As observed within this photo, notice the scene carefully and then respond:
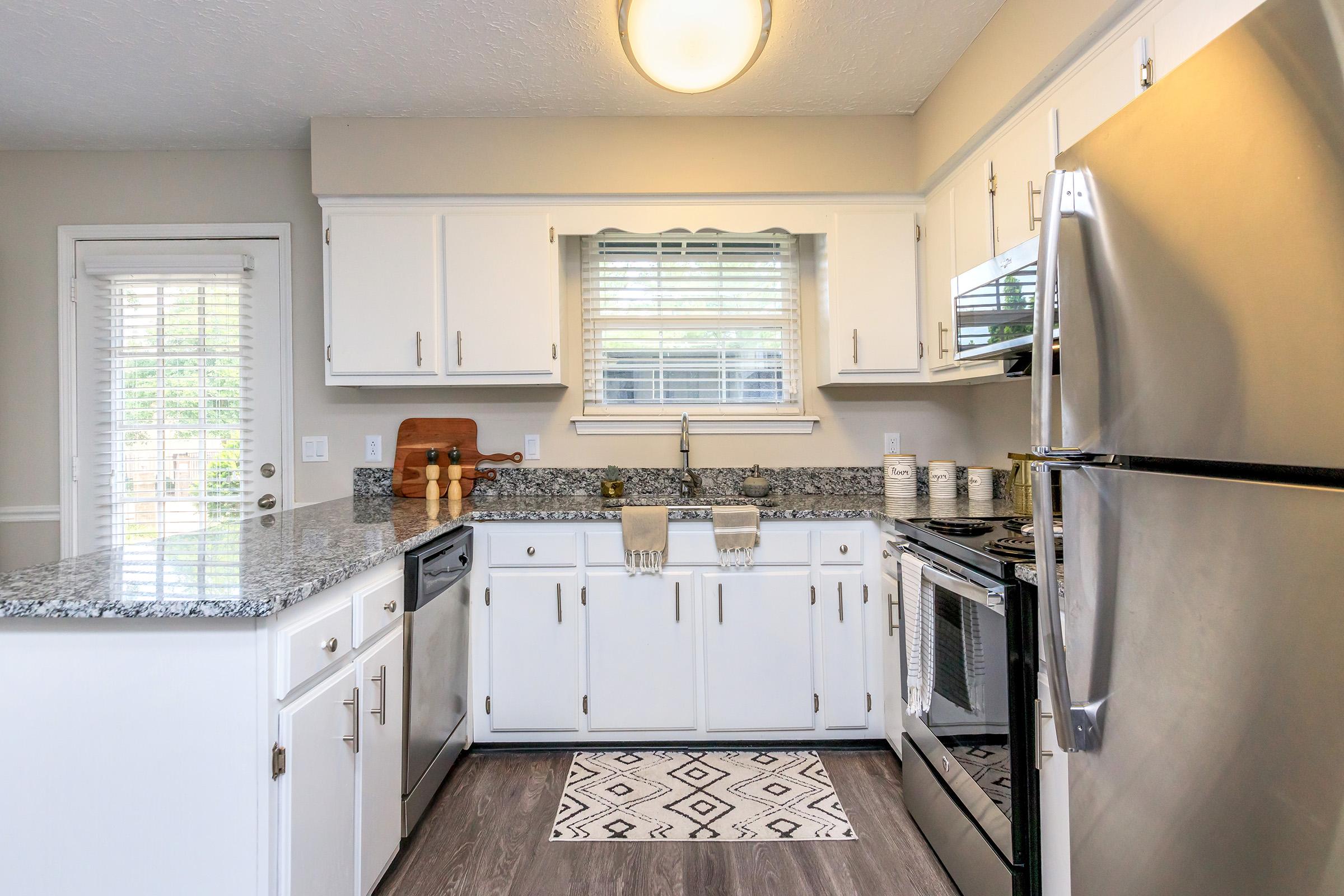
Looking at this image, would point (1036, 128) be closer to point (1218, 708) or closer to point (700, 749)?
point (1218, 708)

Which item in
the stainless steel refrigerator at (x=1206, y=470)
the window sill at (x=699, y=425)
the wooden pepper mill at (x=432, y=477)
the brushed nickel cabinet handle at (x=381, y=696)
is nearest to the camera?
the stainless steel refrigerator at (x=1206, y=470)

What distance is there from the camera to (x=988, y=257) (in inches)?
92.4

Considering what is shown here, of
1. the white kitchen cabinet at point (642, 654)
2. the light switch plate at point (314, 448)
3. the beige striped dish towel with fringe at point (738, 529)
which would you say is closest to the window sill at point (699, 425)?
the beige striped dish towel with fringe at point (738, 529)

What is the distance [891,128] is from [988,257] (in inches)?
35.6

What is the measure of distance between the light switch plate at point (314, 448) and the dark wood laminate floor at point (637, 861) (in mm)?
1652

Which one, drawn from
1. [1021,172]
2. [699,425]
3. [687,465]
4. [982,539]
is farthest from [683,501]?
[1021,172]

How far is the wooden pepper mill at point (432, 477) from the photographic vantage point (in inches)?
117

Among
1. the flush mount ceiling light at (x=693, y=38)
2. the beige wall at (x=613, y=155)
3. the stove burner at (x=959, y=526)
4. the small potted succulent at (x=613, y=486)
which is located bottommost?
the stove burner at (x=959, y=526)

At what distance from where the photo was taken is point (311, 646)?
1.40 meters

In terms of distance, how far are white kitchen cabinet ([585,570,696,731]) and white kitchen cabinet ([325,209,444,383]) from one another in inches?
51.2

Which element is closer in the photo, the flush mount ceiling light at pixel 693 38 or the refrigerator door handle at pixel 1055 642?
the refrigerator door handle at pixel 1055 642

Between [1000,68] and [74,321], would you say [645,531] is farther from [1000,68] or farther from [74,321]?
[74,321]

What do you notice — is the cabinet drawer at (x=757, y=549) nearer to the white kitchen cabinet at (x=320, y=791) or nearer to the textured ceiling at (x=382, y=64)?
the white kitchen cabinet at (x=320, y=791)

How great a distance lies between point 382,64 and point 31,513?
256 centimetres
